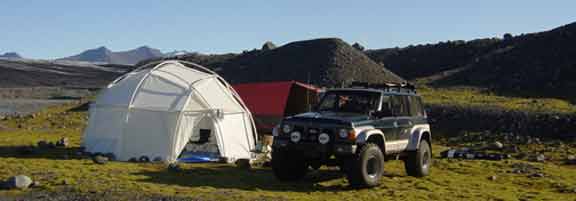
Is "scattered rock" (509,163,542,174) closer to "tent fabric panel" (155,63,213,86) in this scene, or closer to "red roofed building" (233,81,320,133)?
"red roofed building" (233,81,320,133)

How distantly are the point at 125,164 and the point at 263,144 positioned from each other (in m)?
4.32

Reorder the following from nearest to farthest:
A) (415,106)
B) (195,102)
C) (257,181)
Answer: (257,181), (415,106), (195,102)

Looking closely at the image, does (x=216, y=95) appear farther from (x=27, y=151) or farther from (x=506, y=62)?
(x=506, y=62)

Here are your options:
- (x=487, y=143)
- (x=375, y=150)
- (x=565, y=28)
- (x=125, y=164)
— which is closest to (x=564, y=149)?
(x=487, y=143)

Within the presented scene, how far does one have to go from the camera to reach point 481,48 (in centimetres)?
7125

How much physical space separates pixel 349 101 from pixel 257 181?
2498mm

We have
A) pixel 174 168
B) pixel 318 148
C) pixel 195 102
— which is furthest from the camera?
pixel 195 102

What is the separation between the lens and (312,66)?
50312 mm

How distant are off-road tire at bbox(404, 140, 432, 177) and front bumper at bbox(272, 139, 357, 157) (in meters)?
3.05

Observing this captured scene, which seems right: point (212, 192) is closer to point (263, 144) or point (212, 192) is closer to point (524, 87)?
point (263, 144)

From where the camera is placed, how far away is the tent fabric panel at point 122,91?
18.5 meters

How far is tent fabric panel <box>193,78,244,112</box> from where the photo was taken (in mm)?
18453

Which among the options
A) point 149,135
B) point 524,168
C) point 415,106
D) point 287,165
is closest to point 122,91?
point 149,135

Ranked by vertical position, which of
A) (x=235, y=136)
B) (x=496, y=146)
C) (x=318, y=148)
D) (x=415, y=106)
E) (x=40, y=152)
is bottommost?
(x=496, y=146)
